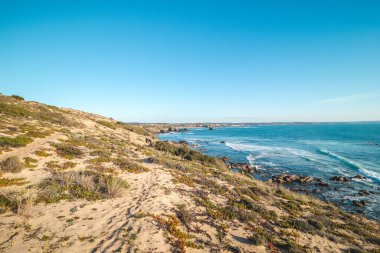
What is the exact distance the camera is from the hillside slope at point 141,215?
7.06 m

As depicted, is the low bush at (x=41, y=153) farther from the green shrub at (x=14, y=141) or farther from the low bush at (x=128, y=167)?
the low bush at (x=128, y=167)

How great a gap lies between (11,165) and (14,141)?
4.92 meters

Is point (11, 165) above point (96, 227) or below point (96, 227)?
above

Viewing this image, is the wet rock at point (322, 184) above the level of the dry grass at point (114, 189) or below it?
below

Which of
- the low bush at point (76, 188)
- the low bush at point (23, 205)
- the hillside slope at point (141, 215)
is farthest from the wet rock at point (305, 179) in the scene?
the low bush at point (23, 205)

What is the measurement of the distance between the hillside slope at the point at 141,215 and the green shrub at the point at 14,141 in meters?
0.06

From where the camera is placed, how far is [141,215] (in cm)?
882

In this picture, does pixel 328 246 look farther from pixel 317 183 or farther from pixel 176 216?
pixel 317 183

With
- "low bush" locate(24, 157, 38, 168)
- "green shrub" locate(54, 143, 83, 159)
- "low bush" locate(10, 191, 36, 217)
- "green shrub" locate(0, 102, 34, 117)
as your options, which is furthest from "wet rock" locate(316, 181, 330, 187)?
"green shrub" locate(0, 102, 34, 117)

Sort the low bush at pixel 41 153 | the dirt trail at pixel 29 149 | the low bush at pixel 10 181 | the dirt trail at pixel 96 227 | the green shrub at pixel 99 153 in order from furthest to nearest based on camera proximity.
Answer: the green shrub at pixel 99 153
the low bush at pixel 41 153
the dirt trail at pixel 29 149
the low bush at pixel 10 181
the dirt trail at pixel 96 227

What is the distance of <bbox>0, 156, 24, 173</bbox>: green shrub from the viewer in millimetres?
11695

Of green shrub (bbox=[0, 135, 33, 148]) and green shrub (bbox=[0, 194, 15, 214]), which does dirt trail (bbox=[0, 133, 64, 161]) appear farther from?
green shrub (bbox=[0, 194, 15, 214])

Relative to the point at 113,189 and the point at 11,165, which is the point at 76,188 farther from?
the point at 11,165

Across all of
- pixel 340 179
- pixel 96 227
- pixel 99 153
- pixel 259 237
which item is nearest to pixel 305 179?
pixel 340 179
